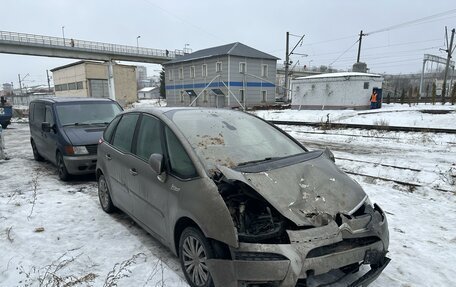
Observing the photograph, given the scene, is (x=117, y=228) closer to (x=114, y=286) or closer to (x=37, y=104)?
(x=114, y=286)

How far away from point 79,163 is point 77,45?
43.7 metres

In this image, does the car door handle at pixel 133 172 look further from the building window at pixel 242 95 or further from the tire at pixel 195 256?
the building window at pixel 242 95

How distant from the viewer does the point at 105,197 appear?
5184 mm

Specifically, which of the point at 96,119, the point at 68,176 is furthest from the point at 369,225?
the point at 96,119

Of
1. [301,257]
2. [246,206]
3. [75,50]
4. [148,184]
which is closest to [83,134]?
[148,184]

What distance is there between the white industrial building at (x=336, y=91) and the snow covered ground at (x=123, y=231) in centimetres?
1913

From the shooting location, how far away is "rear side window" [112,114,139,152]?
431 centimetres

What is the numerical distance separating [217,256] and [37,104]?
8576 millimetres

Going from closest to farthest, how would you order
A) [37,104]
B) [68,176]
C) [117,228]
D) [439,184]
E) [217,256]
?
[217,256], [117,228], [439,184], [68,176], [37,104]

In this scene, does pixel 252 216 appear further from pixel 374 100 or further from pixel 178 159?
pixel 374 100

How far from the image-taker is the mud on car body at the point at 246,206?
97.6 inches

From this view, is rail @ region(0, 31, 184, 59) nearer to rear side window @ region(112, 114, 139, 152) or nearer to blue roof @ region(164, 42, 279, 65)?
blue roof @ region(164, 42, 279, 65)

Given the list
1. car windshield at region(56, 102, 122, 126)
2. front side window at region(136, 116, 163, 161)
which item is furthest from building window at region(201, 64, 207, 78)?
Answer: front side window at region(136, 116, 163, 161)

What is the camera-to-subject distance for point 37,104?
9047 millimetres
